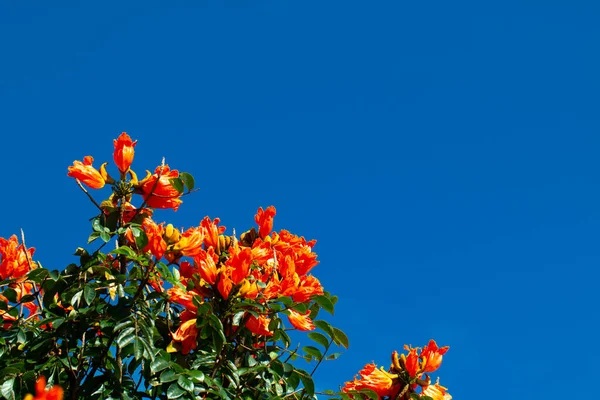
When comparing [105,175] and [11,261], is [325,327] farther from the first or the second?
[11,261]

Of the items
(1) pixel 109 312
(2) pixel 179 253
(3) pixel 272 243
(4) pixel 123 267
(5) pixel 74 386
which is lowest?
(5) pixel 74 386

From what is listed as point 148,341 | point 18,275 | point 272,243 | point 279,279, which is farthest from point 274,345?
point 18,275

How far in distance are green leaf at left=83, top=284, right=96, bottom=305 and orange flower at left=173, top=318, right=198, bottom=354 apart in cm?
44

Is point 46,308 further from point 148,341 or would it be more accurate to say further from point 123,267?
point 148,341

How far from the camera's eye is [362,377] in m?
3.73

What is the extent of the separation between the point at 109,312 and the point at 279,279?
3.01 ft

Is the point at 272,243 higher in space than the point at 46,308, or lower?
higher

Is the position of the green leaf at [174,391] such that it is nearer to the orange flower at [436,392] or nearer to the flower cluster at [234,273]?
the flower cluster at [234,273]

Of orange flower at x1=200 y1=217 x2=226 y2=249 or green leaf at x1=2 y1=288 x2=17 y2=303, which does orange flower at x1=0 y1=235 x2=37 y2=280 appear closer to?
green leaf at x1=2 y1=288 x2=17 y2=303

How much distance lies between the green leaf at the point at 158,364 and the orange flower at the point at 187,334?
0.23 m

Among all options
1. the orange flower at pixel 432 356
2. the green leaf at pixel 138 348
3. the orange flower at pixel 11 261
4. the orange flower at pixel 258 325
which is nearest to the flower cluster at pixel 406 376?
the orange flower at pixel 432 356

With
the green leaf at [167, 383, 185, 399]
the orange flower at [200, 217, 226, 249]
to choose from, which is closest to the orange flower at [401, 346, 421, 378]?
the orange flower at [200, 217, 226, 249]

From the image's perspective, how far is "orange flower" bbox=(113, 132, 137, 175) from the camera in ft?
10.4

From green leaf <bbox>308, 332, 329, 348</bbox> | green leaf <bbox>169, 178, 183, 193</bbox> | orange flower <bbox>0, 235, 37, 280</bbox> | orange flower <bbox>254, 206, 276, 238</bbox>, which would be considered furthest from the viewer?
orange flower <bbox>254, 206, 276, 238</bbox>
